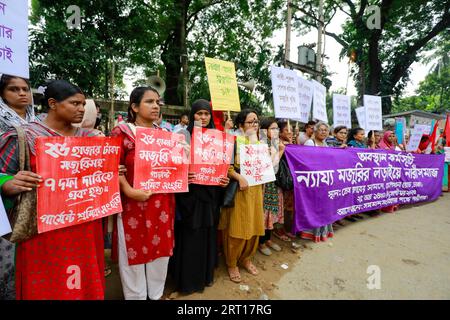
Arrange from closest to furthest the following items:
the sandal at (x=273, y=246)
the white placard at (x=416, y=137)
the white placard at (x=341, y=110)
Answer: the sandal at (x=273, y=246) < the white placard at (x=341, y=110) < the white placard at (x=416, y=137)

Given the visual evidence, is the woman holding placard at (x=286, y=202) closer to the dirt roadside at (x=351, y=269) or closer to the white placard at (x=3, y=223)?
the dirt roadside at (x=351, y=269)

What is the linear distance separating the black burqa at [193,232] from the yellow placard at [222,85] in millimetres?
143

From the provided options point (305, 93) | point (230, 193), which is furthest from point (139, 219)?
point (305, 93)

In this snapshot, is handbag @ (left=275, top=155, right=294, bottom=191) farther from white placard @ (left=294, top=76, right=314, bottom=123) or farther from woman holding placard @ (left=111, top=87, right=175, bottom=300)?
woman holding placard @ (left=111, top=87, right=175, bottom=300)

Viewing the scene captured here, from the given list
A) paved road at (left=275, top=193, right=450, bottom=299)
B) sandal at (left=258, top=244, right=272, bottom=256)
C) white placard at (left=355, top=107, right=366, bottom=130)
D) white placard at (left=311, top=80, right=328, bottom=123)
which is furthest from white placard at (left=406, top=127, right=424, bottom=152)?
sandal at (left=258, top=244, right=272, bottom=256)

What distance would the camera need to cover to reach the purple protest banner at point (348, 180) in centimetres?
352

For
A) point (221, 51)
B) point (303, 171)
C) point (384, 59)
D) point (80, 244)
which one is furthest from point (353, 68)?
point (80, 244)

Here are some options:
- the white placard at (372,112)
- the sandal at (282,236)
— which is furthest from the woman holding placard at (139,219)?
the white placard at (372,112)

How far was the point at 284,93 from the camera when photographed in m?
3.54

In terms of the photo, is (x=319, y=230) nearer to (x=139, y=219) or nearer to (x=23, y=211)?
(x=139, y=219)

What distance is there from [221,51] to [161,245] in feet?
44.0

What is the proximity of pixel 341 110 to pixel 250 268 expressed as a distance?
3.83 meters

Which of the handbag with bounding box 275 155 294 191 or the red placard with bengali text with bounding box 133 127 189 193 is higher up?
the red placard with bengali text with bounding box 133 127 189 193

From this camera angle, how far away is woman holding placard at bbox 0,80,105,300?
4.60ft
